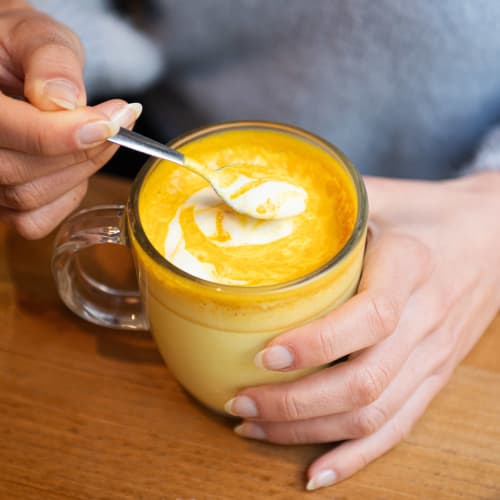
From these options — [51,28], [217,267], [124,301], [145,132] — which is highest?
[51,28]

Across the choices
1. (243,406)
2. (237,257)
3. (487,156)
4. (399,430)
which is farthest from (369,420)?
(487,156)

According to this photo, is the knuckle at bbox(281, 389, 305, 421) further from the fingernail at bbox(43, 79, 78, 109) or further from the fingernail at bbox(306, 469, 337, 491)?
the fingernail at bbox(43, 79, 78, 109)

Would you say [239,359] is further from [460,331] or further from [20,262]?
[20,262]

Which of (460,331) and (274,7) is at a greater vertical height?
(274,7)

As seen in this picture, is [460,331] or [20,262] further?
[20,262]

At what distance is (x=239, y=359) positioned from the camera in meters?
0.72

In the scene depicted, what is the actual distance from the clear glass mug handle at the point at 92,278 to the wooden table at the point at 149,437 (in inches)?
2.9

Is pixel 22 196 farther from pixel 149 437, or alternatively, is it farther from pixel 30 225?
pixel 149 437

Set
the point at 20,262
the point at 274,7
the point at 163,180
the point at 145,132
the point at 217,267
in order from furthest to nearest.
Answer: the point at 145,132
the point at 274,7
the point at 20,262
the point at 163,180
the point at 217,267

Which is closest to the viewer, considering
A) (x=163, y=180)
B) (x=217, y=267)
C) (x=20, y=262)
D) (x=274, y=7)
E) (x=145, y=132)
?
(x=217, y=267)

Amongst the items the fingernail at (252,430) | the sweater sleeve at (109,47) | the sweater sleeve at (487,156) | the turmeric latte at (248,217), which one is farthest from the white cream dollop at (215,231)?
the sweater sleeve at (109,47)

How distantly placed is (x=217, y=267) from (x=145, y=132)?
87 cm

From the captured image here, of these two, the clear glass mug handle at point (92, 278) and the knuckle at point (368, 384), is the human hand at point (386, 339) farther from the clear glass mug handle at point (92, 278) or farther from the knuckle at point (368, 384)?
the clear glass mug handle at point (92, 278)

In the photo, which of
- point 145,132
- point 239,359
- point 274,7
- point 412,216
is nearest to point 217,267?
point 239,359
